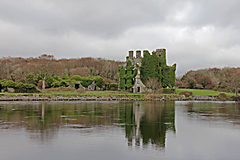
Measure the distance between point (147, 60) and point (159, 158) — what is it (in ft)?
175

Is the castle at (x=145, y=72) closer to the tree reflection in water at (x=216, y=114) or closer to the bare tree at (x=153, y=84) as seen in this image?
the bare tree at (x=153, y=84)

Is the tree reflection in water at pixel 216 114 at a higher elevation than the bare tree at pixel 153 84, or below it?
below

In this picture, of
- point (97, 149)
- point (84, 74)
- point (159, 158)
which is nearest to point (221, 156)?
point (159, 158)

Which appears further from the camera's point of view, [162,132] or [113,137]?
[162,132]

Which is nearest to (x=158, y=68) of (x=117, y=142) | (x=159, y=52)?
(x=159, y=52)

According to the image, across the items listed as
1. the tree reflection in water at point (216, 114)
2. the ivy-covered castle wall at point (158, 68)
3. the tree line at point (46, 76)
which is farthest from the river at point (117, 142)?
the ivy-covered castle wall at point (158, 68)

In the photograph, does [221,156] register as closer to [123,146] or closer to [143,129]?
[123,146]

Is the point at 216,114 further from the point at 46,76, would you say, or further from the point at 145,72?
the point at 46,76

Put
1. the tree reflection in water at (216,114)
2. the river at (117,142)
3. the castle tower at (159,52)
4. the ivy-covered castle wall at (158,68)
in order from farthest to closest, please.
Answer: the castle tower at (159,52)
the ivy-covered castle wall at (158,68)
the tree reflection in water at (216,114)
the river at (117,142)

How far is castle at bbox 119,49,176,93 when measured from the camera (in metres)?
59.5

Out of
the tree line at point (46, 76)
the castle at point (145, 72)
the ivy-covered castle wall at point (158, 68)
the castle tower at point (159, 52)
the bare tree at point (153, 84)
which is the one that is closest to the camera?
the tree line at point (46, 76)

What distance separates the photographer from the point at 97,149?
888cm

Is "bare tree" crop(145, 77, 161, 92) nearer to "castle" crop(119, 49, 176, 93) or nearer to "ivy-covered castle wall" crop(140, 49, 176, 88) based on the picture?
"castle" crop(119, 49, 176, 93)

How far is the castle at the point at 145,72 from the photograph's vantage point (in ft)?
195
